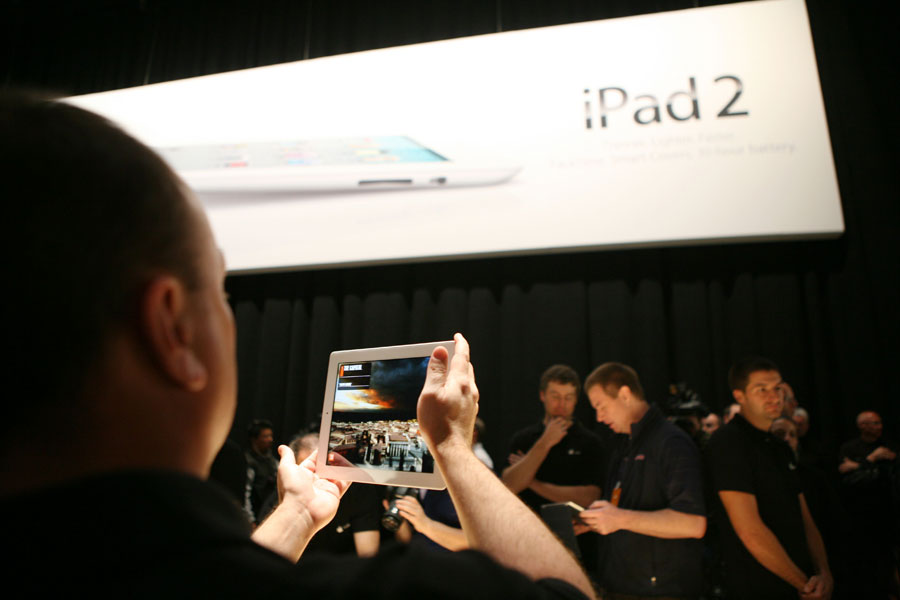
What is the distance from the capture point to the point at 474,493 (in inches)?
24.6

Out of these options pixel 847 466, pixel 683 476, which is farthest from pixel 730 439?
pixel 847 466

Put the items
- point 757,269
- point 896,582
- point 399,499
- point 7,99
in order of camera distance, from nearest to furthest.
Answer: point 7,99 → point 399,499 → point 896,582 → point 757,269

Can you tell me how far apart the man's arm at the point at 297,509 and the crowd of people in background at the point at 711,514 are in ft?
3.79

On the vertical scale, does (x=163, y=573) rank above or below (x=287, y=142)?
below

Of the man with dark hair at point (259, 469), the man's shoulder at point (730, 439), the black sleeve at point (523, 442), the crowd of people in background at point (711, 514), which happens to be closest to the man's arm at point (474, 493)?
the crowd of people in background at point (711, 514)

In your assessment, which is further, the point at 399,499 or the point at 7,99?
the point at 399,499

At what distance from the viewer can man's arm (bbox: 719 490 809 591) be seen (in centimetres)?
197

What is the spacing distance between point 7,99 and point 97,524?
1.10ft

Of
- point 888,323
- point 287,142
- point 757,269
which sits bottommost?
point 888,323

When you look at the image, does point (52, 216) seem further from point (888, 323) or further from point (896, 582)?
point (888, 323)

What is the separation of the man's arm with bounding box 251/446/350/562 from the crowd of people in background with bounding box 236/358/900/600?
115 centimetres

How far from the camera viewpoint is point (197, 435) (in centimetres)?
47

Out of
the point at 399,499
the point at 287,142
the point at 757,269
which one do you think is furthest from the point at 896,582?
the point at 287,142

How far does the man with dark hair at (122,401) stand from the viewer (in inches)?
13.7
